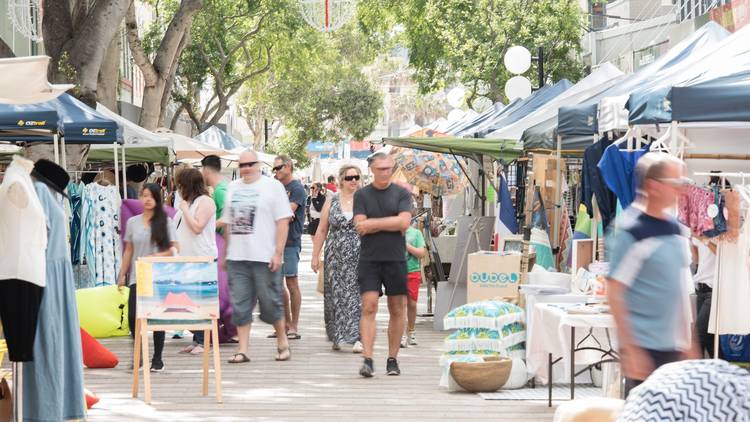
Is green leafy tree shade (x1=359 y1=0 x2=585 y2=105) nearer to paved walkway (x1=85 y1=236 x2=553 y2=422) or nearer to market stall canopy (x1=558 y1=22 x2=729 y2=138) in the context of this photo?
market stall canopy (x1=558 y1=22 x2=729 y2=138)

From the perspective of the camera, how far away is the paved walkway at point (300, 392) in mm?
9328

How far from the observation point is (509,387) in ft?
34.7

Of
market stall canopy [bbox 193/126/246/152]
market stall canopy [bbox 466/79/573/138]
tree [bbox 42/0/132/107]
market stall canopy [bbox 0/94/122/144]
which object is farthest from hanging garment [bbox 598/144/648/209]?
market stall canopy [bbox 193/126/246/152]

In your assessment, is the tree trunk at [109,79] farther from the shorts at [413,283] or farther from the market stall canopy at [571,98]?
the shorts at [413,283]

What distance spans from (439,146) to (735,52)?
603cm

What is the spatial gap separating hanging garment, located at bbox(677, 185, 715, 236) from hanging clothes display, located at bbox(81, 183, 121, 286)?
8.72 metres

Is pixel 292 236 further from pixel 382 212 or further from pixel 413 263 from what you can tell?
pixel 382 212

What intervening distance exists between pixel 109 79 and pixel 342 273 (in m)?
9.82

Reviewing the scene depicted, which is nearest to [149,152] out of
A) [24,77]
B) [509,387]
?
[509,387]

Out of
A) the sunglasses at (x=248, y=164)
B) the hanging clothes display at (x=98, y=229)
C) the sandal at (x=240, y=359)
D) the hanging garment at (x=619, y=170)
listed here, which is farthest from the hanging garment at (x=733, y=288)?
the hanging clothes display at (x=98, y=229)

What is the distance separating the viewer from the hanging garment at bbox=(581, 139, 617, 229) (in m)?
11.4

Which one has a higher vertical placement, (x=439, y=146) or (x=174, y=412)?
(x=439, y=146)

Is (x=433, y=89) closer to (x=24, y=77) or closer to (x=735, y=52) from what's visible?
(x=735, y=52)

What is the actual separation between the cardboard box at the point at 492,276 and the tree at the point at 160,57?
9989 mm
